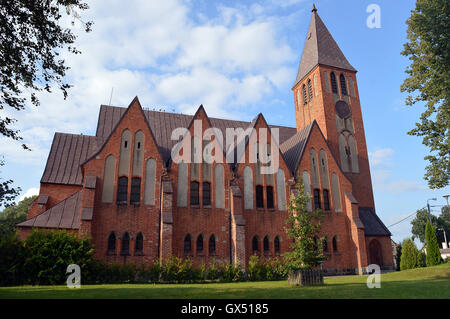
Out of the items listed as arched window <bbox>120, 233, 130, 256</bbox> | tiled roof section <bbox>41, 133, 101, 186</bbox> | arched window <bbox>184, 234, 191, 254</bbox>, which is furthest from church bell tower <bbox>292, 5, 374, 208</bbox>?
tiled roof section <bbox>41, 133, 101, 186</bbox>

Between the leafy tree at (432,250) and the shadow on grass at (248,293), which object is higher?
the leafy tree at (432,250)

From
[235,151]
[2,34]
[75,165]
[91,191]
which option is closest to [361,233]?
[235,151]

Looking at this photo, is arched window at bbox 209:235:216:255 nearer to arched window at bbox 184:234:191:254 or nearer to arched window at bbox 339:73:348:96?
arched window at bbox 184:234:191:254

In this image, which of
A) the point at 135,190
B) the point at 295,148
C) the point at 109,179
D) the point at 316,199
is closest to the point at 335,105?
the point at 295,148

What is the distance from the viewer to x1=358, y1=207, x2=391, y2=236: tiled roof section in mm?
35625

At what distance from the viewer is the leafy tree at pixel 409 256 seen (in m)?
32.4

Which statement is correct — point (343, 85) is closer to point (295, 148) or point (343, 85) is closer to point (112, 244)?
point (295, 148)

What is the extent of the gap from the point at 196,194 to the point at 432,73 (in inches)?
829

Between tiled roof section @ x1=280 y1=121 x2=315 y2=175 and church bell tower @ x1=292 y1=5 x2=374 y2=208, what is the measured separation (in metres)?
3.82

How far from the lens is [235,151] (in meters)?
34.3

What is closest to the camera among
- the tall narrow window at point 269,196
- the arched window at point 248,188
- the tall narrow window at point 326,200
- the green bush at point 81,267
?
the green bush at point 81,267

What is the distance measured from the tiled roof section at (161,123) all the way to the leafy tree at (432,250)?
22.4 meters

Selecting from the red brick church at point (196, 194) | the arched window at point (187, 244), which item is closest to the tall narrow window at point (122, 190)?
the red brick church at point (196, 194)

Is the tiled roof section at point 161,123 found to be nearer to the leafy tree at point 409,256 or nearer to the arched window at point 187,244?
the arched window at point 187,244
